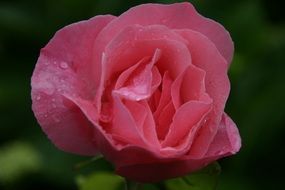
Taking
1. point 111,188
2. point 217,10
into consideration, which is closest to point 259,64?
point 217,10

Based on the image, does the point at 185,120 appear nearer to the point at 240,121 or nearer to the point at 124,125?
the point at 124,125

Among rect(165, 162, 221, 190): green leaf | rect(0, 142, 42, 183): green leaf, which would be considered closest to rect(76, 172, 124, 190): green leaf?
rect(165, 162, 221, 190): green leaf

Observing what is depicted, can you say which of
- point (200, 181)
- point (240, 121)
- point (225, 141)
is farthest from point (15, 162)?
point (225, 141)

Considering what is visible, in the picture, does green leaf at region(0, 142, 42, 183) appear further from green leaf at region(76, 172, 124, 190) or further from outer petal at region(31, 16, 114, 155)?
outer petal at region(31, 16, 114, 155)

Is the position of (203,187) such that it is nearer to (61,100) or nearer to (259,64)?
(61,100)

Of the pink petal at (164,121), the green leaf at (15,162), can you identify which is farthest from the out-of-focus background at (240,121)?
the pink petal at (164,121)

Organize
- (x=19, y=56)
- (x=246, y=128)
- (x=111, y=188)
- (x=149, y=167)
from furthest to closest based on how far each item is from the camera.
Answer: (x=19, y=56)
(x=246, y=128)
(x=111, y=188)
(x=149, y=167)
